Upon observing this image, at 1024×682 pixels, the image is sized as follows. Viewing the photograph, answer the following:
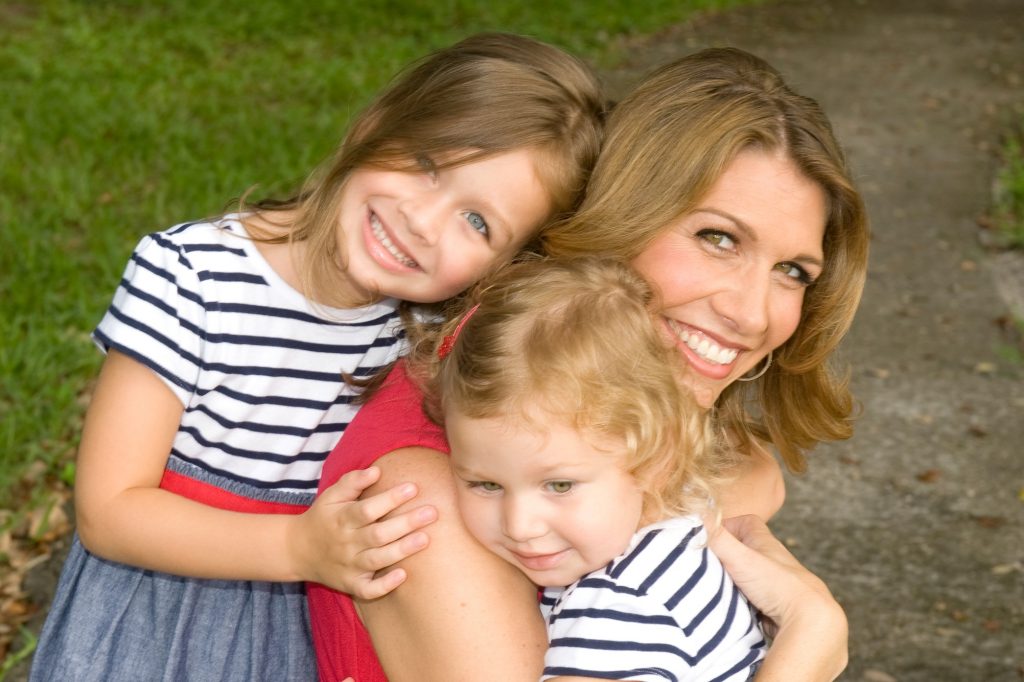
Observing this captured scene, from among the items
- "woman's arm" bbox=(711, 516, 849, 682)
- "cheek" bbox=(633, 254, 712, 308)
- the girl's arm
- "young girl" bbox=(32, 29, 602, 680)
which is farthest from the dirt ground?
"cheek" bbox=(633, 254, 712, 308)

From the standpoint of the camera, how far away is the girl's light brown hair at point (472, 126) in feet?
8.01

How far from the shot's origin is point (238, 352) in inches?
94.0

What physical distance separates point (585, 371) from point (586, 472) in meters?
0.16

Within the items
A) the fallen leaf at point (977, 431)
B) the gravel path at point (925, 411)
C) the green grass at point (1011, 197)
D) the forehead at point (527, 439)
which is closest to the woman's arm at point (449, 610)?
the forehead at point (527, 439)

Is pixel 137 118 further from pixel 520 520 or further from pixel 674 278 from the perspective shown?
pixel 520 520

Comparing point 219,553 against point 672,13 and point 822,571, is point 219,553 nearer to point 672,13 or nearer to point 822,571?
point 822,571

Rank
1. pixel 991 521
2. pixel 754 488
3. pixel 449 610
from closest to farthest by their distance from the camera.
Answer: pixel 449 610
pixel 754 488
pixel 991 521

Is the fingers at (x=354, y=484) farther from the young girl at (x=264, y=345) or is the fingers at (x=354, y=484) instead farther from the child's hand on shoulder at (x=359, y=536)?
the young girl at (x=264, y=345)

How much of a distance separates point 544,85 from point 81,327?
117 inches

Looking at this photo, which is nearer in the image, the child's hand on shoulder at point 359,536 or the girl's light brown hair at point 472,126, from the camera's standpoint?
the child's hand on shoulder at point 359,536

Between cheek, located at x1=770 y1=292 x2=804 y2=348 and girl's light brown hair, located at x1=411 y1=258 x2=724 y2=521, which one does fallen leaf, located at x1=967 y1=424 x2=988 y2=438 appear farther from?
girl's light brown hair, located at x1=411 y1=258 x2=724 y2=521

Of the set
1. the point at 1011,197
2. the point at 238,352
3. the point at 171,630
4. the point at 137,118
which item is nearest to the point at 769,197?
the point at 238,352

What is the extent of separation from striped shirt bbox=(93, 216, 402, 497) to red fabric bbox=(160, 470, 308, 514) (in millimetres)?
14

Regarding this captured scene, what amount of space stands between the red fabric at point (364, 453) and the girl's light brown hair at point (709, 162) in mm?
418
